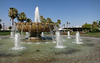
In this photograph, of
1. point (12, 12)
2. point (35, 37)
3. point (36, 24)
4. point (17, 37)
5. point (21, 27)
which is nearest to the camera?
point (17, 37)

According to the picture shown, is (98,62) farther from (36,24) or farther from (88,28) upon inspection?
(88,28)

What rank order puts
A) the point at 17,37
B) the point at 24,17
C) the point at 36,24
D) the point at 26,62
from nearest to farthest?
the point at 26,62 → the point at 17,37 → the point at 36,24 → the point at 24,17

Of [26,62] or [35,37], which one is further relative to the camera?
[35,37]

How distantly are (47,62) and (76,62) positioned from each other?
1.07 meters

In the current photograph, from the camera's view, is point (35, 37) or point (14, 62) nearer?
point (14, 62)

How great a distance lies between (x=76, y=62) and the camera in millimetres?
3076

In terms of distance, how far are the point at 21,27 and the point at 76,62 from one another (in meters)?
7.40

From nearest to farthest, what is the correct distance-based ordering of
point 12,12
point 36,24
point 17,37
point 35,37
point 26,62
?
point 26,62 < point 17,37 < point 36,24 < point 35,37 < point 12,12

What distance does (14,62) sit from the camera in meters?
3.08

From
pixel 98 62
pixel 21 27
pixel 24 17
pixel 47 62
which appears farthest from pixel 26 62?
pixel 24 17

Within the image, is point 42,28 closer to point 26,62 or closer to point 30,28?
point 30,28

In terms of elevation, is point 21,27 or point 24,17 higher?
point 24,17

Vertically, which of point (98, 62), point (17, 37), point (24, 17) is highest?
point (24, 17)

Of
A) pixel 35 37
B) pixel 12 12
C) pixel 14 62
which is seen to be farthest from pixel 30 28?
pixel 12 12
